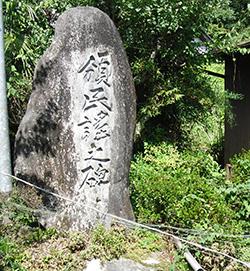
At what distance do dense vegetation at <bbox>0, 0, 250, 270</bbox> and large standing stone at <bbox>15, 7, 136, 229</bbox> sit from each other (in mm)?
1227

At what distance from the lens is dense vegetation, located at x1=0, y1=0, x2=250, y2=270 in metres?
6.71

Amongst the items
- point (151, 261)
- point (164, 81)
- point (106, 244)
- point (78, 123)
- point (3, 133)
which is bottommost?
point (151, 261)

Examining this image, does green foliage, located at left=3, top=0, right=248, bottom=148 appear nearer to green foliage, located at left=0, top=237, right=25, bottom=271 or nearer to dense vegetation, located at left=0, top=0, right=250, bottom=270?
dense vegetation, located at left=0, top=0, right=250, bottom=270

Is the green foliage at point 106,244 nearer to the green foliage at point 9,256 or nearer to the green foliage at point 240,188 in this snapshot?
the green foliage at point 9,256

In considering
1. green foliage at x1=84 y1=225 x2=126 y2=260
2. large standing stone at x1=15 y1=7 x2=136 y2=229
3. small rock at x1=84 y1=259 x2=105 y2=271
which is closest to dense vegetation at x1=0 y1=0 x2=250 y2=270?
green foliage at x1=84 y1=225 x2=126 y2=260

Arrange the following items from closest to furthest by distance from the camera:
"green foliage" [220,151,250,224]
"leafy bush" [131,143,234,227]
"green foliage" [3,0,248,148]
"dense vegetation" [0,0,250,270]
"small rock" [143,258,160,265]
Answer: "small rock" [143,258,160,265]
"leafy bush" [131,143,234,227]
"green foliage" [220,151,250,224]
"dense vegetation" [0,0,250,270]
"green foliage" [3,0,248,148]

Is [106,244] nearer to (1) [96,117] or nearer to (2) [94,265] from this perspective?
(2) [94,265]

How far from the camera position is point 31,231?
5312mm

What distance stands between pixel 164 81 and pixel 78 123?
3.73m

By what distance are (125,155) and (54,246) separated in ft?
4.21

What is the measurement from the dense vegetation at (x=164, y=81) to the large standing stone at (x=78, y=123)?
1.23 metres

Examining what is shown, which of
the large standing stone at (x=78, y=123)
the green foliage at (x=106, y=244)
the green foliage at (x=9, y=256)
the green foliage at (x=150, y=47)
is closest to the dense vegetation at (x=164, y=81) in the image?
the green foliage at (x=150, y=47)

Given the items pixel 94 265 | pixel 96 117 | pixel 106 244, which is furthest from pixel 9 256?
pixel 96 117

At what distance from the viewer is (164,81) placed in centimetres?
862
